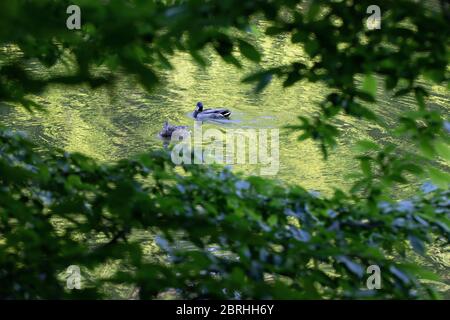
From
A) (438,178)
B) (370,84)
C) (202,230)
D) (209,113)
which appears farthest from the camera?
(209,113)

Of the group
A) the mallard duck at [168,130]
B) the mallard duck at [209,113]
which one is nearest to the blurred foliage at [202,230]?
the mallard duck at [168,130]

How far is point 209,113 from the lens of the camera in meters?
12.3

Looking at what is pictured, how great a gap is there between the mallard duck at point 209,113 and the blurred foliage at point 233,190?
361 inches

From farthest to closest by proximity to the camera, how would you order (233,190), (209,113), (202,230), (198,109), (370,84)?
(198,109) → (209,113) → (233,190) → (370,84) → (202,230)

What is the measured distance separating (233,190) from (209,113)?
9.49m

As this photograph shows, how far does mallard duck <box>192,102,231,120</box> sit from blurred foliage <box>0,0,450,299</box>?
917 centimetres

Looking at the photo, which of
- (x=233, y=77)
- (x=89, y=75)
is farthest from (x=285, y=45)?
(x=89, y=75)

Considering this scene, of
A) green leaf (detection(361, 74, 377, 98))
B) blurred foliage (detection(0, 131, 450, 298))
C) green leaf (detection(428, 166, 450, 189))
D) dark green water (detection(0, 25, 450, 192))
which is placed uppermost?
green leaf (detection(361, 74, 377, 98))

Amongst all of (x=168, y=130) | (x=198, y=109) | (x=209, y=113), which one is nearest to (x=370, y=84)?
(x=168, y=130)

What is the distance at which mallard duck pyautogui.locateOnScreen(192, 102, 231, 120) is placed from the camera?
12.3 metres

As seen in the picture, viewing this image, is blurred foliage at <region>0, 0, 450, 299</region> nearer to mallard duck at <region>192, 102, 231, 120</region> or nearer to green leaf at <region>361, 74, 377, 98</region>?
green leaf at <region>361, 74, 377, 98</region>

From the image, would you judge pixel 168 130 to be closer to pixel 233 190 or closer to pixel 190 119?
pixel 190 119

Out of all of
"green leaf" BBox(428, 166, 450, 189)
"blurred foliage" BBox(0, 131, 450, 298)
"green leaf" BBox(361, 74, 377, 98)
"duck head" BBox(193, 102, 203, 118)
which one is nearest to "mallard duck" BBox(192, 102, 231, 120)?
"duck head" BBox(193, 102, 203, 118)

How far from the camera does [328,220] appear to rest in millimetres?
2838
